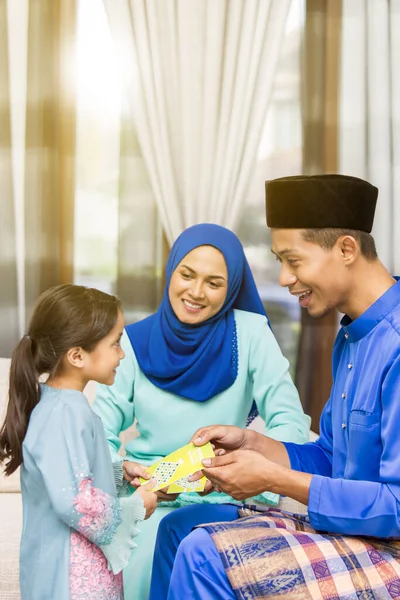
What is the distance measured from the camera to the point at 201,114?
12.9 feet

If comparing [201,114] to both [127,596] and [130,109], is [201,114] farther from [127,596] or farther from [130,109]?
[127,596]

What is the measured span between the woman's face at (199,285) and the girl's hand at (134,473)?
53cm

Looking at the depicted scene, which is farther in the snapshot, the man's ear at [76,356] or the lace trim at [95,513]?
the man's ear at [76,356]

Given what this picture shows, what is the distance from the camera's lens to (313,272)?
1.84 metres

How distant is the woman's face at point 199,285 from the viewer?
2.50m

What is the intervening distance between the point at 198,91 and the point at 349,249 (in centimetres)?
226

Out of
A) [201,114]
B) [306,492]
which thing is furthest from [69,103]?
[306,492]

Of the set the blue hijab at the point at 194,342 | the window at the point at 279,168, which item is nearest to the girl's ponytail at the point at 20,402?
the blue hijab at the point at 194,342

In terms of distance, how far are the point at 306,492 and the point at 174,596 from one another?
344 mm

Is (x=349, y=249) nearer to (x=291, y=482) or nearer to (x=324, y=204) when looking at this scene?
(x=324, y=204)

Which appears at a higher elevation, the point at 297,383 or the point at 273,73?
the point at 273,73

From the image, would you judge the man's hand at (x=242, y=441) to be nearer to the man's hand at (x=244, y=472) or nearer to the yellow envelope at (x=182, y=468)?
the yellow envelope at (x=182, y=468)

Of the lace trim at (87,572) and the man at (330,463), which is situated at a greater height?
the man at (330,463)

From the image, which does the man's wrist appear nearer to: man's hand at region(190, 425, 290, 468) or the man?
the man
